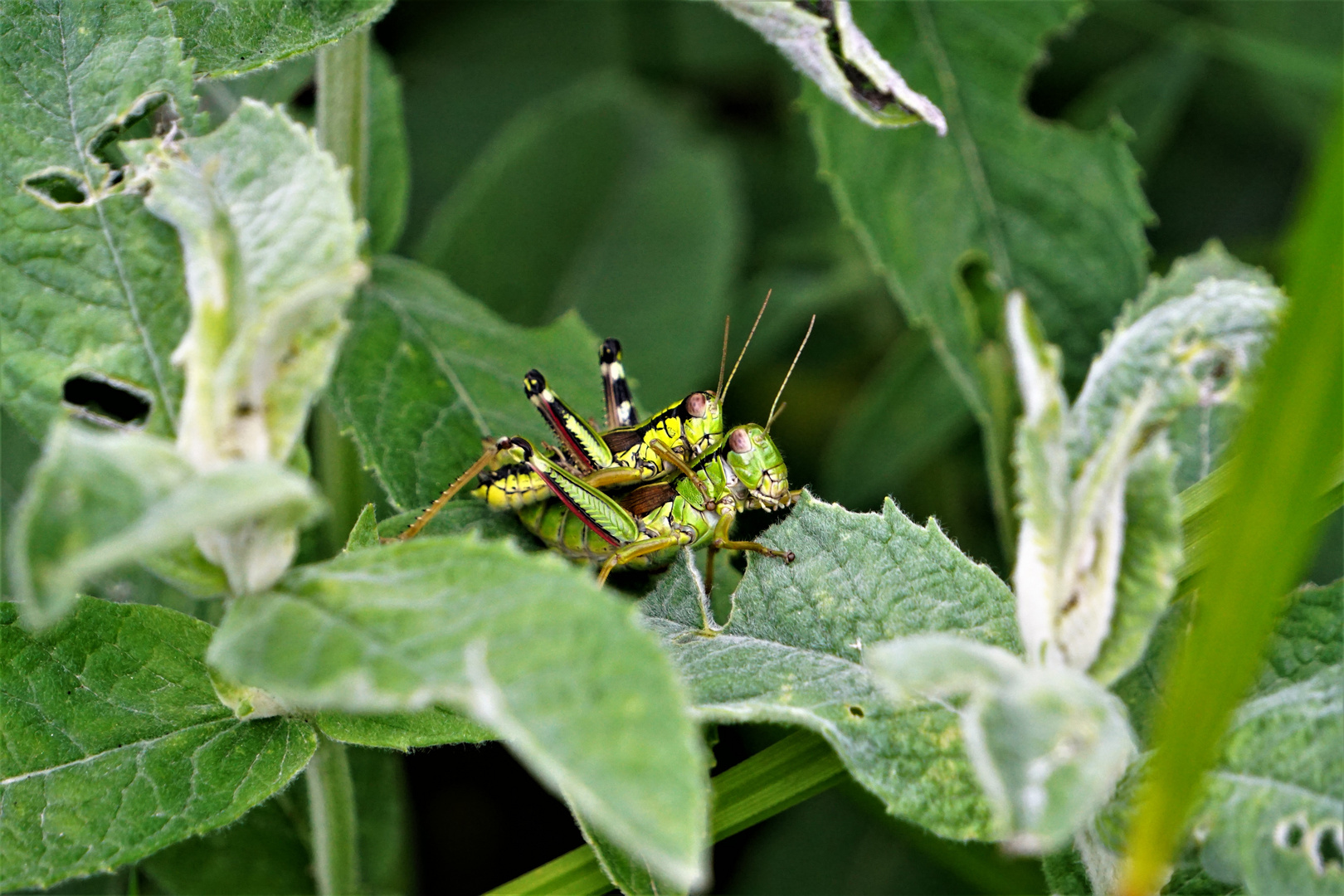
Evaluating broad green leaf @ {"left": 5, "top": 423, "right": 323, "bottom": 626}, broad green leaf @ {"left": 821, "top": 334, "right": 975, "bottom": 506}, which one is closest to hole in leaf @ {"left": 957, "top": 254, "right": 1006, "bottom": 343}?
broad green leaf @ {"left": 821, "top": 334, "right": 975, "bottom": 506}

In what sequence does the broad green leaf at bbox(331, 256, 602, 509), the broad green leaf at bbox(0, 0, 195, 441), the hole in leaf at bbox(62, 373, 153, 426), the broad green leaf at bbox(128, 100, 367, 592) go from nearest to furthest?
the broad green leaf at bbox(128, 100, 367, 592), the broad green leaf at bbox(0, 0, 195, 441), the hole in leaf at bbox(62, 373, 153, 426), the broad green leaf at bbox(331, 256, 602, 509)

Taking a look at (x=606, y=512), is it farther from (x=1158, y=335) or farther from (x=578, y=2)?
(x=578, y=2)

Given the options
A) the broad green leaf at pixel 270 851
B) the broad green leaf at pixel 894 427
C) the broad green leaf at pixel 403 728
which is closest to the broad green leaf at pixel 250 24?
the broad green leaf at pixel 403 728

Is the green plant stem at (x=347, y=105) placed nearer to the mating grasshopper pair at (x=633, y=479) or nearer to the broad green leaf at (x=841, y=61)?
the mating grasshopper pair at (x=633, y=479)

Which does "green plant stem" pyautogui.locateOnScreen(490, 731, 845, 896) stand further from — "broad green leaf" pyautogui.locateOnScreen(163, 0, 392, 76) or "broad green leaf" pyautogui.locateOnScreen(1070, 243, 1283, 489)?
"broad green leaf" pyautogui.locateOnScreen(163, 0, 392, 76)

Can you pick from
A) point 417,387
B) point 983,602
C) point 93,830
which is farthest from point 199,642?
point 983,602

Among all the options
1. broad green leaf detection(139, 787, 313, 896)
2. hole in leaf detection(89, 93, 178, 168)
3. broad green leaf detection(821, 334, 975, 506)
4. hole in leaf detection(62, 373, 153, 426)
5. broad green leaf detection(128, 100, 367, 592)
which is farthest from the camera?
broad green leaf detection(821, 334, 975, 506)

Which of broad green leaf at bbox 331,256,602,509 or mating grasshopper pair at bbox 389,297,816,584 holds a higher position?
broad green leaf at bbox 331,256,602,509
